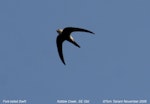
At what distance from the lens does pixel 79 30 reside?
141 ft

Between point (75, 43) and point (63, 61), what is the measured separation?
2274mm

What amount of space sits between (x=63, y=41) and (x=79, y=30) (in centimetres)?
150

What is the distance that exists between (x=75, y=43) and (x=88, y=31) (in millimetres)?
1382

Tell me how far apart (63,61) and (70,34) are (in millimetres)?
2146

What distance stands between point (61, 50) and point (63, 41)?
133 centimetres

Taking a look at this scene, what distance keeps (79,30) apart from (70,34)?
66 cm

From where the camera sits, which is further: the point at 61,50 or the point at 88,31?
the point at 61,50

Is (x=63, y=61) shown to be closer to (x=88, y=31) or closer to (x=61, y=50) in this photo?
(x=61, y=50)

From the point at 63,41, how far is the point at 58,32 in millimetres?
780

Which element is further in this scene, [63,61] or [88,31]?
[63,61]

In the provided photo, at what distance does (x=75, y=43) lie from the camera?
141 ft

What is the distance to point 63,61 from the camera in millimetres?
44750

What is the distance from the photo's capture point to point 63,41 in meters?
44.0

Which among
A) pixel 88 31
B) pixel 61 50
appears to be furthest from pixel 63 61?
pixel 88 31
